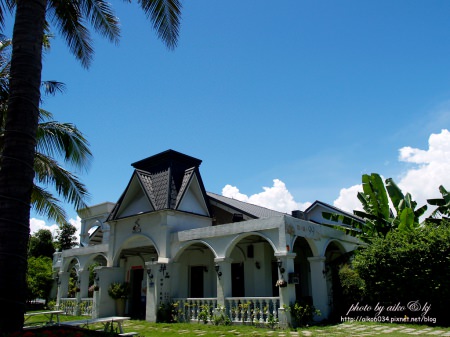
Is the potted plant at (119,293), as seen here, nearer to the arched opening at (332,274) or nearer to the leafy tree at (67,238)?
the arched opening at (332,274)

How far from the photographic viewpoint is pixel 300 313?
43.0 ft

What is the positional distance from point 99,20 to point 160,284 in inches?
434

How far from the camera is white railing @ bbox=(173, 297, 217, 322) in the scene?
49.6 ft

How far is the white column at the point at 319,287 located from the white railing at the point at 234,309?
2.12m

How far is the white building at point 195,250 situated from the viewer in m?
14.9

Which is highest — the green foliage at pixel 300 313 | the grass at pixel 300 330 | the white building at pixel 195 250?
the white building at pixel 195 250

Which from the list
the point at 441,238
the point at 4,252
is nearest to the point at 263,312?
the point at 441,238

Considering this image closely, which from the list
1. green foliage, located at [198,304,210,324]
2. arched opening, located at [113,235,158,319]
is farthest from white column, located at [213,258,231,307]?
arched opening, located at [113,235,158,319]

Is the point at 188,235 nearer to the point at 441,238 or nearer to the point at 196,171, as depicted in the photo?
the point at 196,171

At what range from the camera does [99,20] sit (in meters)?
10.5

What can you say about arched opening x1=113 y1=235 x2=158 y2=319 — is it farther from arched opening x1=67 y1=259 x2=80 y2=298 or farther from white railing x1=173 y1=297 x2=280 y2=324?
white railing x1=173 y1=297 x2=280 y2=324

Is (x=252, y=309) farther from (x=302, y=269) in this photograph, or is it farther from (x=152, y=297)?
(x=302, y=269)

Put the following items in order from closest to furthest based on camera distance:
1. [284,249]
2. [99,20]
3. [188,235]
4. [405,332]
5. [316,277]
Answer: [99,20] < [405,332] < [284,249] < [316,277] < [188,235]

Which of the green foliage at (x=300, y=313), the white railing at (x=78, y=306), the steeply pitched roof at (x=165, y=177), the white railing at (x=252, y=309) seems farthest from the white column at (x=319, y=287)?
the white railing at (x=78, y=306)
